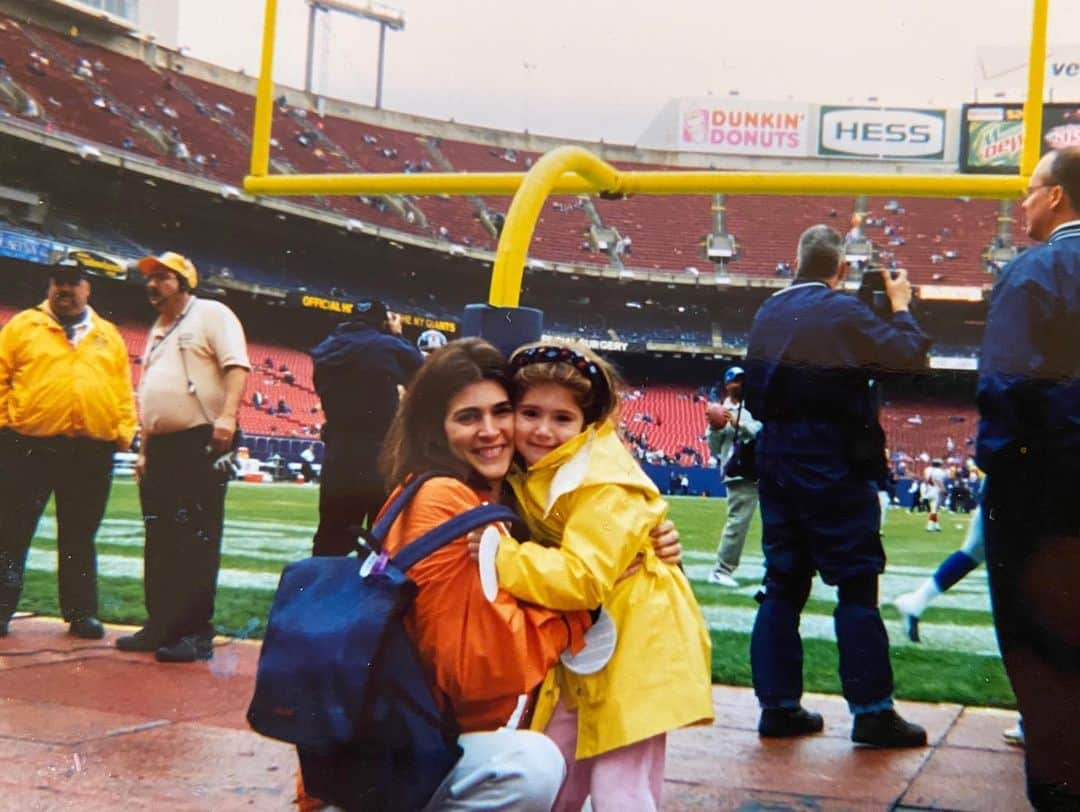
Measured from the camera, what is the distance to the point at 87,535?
15.0 feet

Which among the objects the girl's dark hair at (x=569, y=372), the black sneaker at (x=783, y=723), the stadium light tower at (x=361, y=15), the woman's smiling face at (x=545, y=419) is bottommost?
the black sneaker at (x=783, y=723)

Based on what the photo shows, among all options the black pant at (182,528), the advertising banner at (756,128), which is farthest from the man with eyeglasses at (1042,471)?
the advertising banner at (756,128)

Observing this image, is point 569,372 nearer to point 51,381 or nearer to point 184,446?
point 184,446

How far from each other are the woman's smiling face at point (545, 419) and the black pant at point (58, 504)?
319cm

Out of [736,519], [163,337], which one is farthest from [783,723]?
[736,519]

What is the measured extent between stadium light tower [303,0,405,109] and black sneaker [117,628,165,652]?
2.14m

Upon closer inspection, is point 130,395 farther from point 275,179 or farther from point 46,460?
point 275,179

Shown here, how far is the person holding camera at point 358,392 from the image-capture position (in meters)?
4.33

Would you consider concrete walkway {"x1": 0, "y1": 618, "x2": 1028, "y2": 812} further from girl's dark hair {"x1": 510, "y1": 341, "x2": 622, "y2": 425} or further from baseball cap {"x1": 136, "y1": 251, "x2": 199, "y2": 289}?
baseball cap {"x1": 136, "y1": 251, "x2": 199, "y2": 289}

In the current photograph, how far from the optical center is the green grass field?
163 inches

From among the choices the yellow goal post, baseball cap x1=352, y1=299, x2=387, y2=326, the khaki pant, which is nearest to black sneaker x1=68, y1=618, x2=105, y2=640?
baseball cap x1=352, y1=299, x2=387, y2=326

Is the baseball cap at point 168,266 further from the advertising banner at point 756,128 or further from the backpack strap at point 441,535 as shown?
the advertising banner at point 756,128

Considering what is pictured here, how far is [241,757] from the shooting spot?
282 cm

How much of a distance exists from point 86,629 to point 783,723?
2787mm
